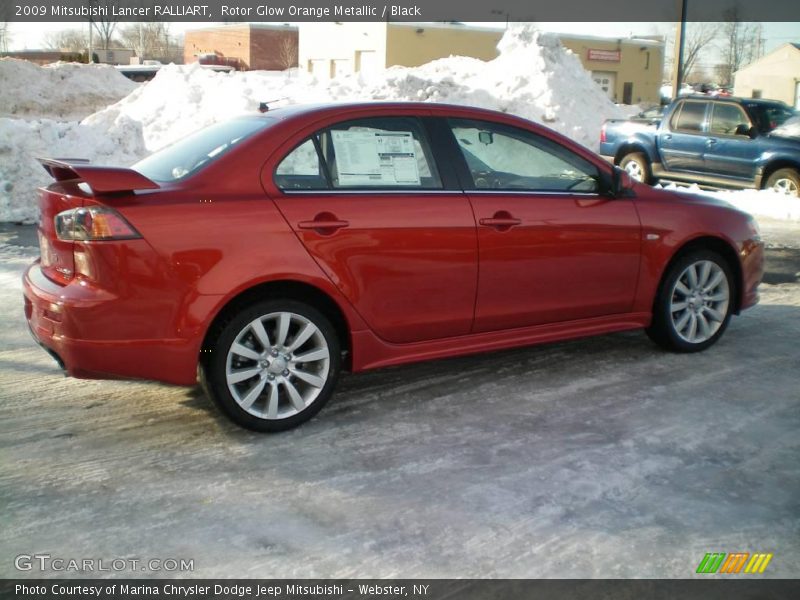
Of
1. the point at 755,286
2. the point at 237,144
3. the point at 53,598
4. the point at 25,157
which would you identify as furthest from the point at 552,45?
the point at 53,598

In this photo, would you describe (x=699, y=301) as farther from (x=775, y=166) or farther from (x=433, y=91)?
(x=433, y=91)

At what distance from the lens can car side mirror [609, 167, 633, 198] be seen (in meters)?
5.48

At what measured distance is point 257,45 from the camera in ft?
250

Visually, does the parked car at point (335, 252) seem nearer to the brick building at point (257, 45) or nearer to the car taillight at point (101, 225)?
the car taillight at point (101, 225)

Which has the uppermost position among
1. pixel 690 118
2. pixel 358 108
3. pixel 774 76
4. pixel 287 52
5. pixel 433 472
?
pixel 287 52

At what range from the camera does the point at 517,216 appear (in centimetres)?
509

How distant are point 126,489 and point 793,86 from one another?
61.6m

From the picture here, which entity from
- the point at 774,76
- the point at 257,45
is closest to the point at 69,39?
the point at 257,45

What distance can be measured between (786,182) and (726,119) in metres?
1.72

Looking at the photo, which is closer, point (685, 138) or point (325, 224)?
point (325, 224)

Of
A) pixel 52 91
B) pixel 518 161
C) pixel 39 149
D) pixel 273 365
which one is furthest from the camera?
pixel 52 91

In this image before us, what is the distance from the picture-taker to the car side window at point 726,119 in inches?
577

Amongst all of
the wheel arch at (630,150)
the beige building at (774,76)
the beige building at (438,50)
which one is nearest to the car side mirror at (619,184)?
the wheel arch at (630,150)

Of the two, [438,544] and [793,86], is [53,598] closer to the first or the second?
[438,544]
